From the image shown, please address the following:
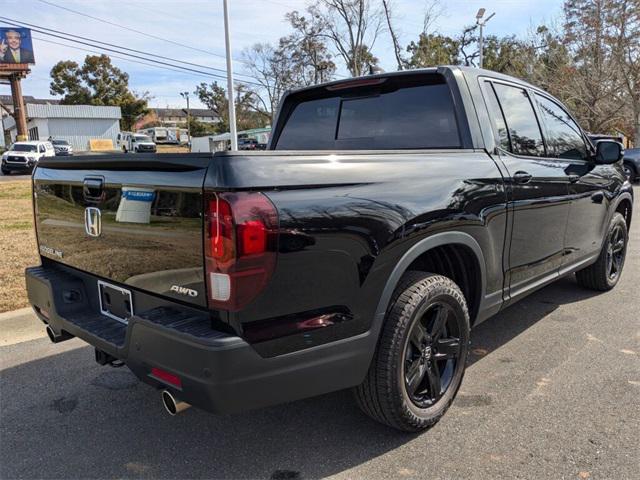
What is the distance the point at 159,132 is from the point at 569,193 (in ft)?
268

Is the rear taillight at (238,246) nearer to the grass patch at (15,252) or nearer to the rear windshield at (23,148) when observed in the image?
the grass patch at (15,252)

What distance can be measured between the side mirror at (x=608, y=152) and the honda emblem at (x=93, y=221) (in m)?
4.02

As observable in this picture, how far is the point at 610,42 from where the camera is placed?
26.3 m

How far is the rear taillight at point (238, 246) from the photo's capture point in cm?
192

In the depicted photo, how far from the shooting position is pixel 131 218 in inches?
93.6

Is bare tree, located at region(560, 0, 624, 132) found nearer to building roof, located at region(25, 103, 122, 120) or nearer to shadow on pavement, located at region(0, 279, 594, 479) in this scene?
shadow on pavement, located at region(0, 279, 594, 479)

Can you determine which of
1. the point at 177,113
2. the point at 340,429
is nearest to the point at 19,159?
the point at 340,429

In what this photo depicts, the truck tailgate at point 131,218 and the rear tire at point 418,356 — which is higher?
the truck tailgate at point 131,218

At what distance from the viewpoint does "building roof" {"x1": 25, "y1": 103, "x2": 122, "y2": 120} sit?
61000 mm

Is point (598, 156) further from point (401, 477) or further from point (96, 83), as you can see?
point (96, 83)

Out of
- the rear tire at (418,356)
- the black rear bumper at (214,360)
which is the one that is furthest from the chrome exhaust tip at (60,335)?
the rear tire at (418,356)

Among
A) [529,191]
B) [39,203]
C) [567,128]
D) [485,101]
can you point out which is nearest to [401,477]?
[529,191]

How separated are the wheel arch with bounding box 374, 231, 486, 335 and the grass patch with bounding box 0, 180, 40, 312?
3830 millimetres

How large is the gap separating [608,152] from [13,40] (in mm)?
61864
